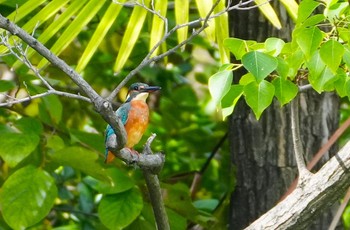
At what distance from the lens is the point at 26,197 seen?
3424 millimetres

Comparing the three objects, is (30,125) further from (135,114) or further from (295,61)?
(295,61)

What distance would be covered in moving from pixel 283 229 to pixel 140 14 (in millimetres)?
879

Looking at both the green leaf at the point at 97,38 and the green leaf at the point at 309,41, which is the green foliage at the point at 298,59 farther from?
the green leaf at the point at 97,38

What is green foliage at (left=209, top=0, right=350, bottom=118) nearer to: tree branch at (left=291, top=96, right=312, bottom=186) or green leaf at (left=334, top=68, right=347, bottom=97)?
green leaf at (left=334, top=68, right=347, bottom=97)

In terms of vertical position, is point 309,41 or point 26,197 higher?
point 309,41

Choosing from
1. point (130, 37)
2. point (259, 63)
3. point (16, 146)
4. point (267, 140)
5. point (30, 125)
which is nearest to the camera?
point (259, 63)

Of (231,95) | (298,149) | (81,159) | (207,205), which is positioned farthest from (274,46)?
(207,205)

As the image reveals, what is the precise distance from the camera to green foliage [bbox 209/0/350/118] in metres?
2.42

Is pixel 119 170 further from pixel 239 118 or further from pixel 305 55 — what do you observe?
pixel 305 55

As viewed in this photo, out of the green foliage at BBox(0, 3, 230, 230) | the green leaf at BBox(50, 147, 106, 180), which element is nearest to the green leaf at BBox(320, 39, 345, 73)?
the green foliage at BBox(0, 3, 230, 230)

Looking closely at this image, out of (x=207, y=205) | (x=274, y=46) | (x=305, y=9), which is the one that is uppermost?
(x=305, y=9)

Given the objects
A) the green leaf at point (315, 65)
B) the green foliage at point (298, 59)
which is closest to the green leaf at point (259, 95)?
the green foliage at point (298, 59)

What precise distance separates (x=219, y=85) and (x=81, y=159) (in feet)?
3.53

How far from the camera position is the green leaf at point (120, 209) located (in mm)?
3600
